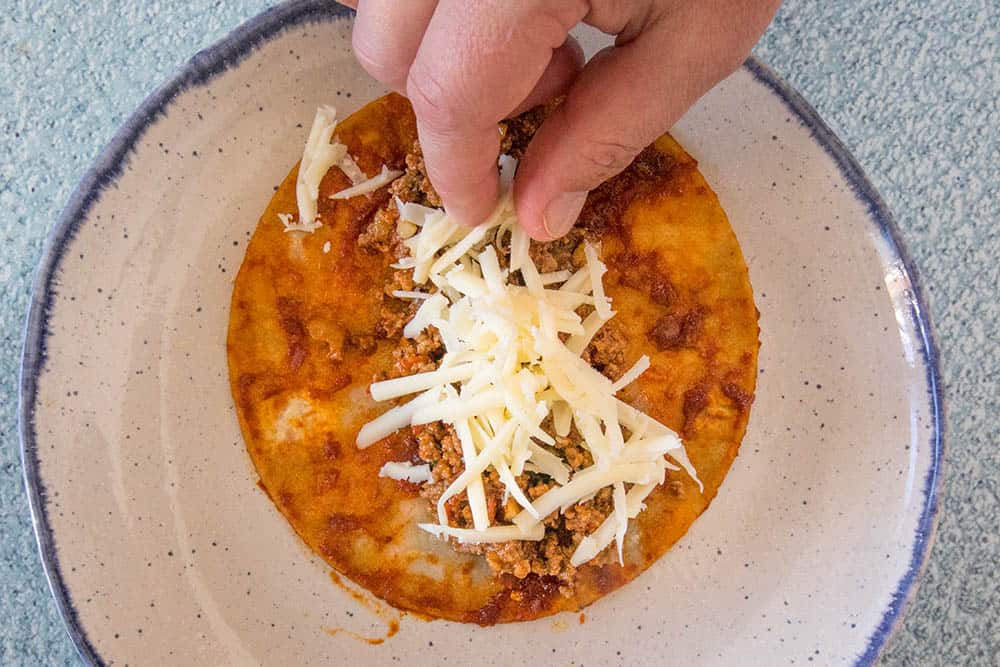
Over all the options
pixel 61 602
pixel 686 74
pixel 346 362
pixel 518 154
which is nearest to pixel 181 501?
pixel 61 602

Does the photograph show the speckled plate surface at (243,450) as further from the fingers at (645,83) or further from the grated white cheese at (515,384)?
the fingers at (645,83)

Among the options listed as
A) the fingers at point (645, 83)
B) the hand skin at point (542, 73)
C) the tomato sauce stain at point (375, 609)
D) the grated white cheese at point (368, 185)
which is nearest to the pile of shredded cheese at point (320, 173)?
the grated white cheese at point (368, 185)

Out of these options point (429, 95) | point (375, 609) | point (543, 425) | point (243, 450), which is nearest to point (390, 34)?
point (429, 95)

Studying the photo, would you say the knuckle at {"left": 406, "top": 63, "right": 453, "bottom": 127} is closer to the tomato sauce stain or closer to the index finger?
the index finger

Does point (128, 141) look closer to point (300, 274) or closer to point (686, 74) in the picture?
point (300, 274)

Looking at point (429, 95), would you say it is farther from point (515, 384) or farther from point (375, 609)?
point (375, 609)
